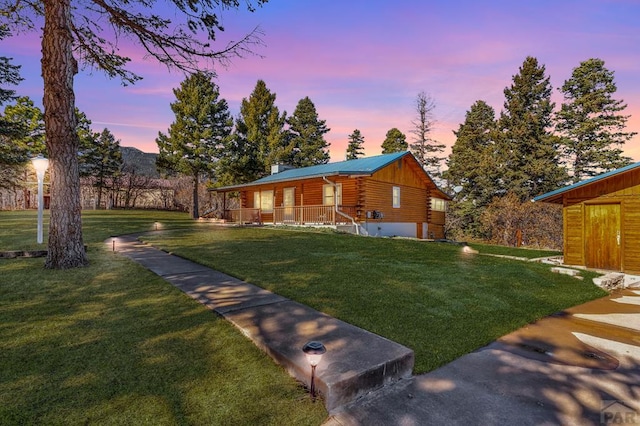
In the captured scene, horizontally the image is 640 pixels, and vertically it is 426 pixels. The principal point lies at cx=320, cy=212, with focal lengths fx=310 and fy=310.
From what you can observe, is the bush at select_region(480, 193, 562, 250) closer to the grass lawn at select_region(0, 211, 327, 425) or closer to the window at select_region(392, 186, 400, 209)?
the window at select_region(392, 186, 400, 209)

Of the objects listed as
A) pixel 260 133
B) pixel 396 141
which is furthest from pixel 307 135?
pixel 396 141

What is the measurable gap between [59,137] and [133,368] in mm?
6559

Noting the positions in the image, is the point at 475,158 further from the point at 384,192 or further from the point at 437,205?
the point at 384,192

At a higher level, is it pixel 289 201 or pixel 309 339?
pixel 289 201

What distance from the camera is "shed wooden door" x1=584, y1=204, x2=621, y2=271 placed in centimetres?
993

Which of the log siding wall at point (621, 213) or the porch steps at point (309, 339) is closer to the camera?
the porch steps at point (309, 339)

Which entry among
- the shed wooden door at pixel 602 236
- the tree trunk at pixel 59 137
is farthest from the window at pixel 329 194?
the tree trunk at pixel 59 137

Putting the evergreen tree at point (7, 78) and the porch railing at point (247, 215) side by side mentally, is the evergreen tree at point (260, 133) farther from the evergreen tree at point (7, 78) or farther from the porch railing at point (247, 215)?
the evergreen tree at point (7, 78)

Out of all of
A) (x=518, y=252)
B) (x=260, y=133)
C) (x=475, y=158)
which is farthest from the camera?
(x=260, y=133)

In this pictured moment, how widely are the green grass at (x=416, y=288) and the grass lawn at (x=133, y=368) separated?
5.01 feet

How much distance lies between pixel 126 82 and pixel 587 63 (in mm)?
38254

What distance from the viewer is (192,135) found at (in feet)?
104

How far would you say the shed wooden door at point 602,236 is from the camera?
993cm

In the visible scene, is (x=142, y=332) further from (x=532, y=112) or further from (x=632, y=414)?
(x=532, y=112)
